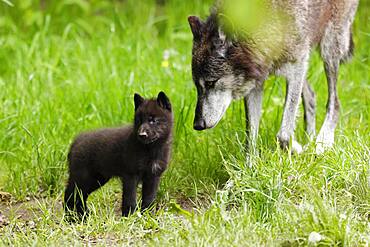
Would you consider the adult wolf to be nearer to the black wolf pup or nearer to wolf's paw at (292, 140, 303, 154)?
wolf's paw at (292, 140, 303, 154)

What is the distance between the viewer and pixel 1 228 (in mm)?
5957

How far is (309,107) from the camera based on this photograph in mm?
7996

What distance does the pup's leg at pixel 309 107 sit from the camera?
7902 mm

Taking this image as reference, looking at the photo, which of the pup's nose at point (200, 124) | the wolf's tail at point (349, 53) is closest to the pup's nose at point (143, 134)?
the pup's nose at point (200, 124)

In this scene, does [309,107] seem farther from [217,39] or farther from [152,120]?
[152,120]

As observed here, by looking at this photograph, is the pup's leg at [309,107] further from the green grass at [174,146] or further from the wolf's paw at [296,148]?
the wolf's paw at [296,148]

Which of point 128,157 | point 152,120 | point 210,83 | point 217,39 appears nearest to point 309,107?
point 210,83

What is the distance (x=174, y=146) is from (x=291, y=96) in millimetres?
1091

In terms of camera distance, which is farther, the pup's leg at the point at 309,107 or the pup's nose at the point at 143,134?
the pup's leg at the point at 309,107

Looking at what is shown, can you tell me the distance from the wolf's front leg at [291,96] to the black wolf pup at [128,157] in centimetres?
123

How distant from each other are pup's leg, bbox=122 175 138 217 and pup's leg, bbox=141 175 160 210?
0.12 metres

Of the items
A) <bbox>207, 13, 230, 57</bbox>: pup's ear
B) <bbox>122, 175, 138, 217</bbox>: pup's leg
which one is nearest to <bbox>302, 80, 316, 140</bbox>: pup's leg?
<bbox>207, 13, 230, 57</bbox>: pup's ear

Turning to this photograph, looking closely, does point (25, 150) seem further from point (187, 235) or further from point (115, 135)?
point (187, 235)

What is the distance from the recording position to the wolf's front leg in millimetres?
7020
